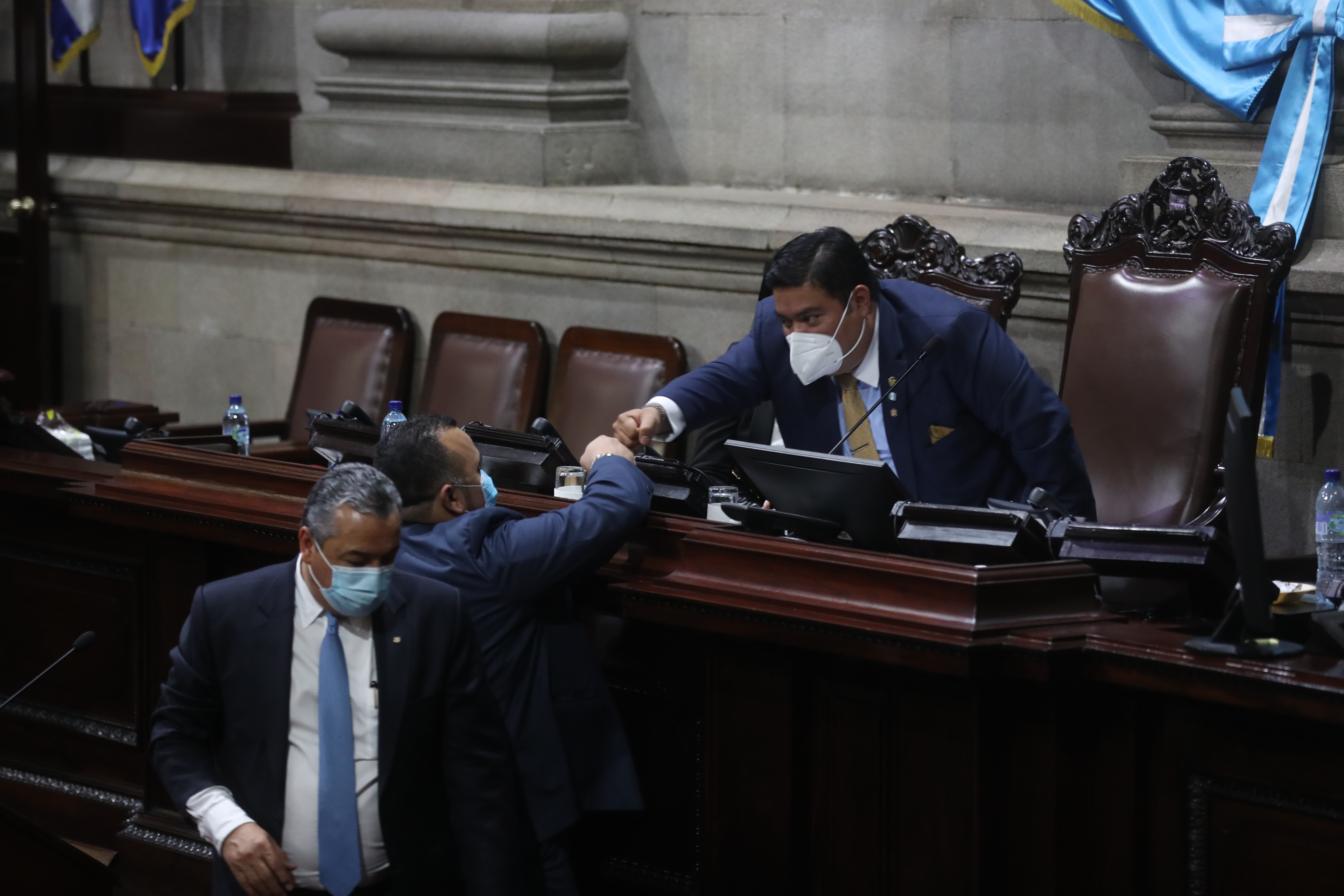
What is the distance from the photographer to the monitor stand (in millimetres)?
2707

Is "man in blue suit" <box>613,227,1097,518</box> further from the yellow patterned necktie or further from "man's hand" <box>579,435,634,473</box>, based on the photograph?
"man's hand" <box>579,435,634,473</box>

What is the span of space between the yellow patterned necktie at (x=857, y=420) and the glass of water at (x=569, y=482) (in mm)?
585

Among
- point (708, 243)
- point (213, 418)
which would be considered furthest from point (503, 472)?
point (213, 418)

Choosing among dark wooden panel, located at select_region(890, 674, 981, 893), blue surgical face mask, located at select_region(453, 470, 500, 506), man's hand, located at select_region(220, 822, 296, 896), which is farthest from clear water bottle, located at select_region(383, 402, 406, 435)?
dark wooden panel, located at select_region(890, 674, 981, 893)

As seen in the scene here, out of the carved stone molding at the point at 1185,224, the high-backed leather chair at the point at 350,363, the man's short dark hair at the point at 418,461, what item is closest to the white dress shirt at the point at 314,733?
the man's short dark hair at the point at 418,461

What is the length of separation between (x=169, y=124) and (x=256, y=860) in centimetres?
474

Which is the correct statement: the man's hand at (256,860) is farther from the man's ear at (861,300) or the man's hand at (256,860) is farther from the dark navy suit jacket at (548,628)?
the man's ear at (861,300)

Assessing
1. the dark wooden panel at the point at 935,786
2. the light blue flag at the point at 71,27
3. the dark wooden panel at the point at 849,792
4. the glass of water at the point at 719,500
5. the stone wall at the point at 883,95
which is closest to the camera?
the dark wooden panel at the point at 935,786

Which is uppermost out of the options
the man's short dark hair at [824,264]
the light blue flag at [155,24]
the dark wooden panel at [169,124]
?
the light blue flag at [155,24]

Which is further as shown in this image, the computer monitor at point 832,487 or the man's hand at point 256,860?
the computer monitor at point 832,487

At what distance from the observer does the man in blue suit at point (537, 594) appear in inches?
123

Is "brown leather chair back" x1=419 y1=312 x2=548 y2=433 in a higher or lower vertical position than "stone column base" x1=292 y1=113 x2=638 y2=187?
lower

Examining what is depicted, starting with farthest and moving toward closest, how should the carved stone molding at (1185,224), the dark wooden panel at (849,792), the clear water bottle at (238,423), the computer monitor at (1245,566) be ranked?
1. the clear water bottle at (238,423)
2. the carved stone molding at (1185,224)
3. the dark wooden panel at (849,792)
4. the computer monitor at (1245,566)

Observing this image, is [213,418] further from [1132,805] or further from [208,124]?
[1132,805]
